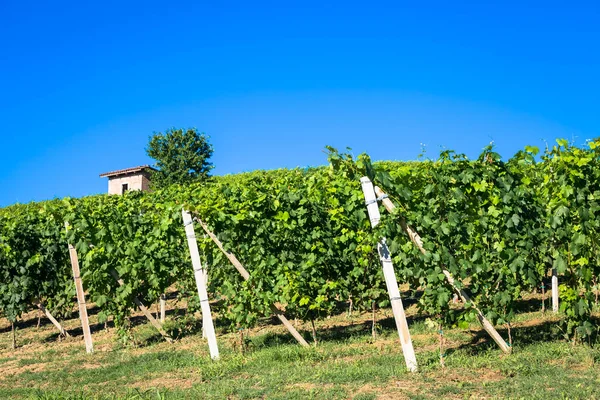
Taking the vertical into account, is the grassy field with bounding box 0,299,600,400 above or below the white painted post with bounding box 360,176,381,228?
below

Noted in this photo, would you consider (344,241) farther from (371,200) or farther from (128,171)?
(128,171)

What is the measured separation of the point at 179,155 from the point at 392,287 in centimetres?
4176

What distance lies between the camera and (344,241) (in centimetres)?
802

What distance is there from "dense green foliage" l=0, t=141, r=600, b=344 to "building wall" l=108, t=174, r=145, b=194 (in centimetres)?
3470

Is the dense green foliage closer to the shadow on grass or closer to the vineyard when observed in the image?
the vineyard

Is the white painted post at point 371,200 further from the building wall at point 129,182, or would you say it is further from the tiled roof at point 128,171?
the building wall at point 129,182

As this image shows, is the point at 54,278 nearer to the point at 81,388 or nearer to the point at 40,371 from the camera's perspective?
the point at 40,371

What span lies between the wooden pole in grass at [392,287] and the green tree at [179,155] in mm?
38872

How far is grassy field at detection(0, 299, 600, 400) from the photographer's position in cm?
512

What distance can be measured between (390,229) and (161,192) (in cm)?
936

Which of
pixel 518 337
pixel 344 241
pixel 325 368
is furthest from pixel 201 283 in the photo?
pixel 518 337

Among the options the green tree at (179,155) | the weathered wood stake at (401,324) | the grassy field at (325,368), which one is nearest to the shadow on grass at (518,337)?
the grassy field at (325,368)

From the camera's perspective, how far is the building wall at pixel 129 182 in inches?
1816

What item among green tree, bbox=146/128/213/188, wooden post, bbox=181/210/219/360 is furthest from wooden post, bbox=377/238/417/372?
green tree, bbox=146/128/213/188
